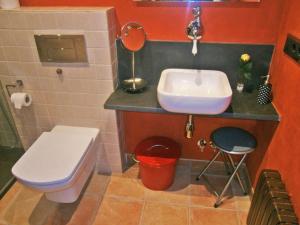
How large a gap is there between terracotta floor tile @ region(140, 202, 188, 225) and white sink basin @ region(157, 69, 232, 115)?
79 cm

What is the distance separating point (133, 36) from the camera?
1.49 m

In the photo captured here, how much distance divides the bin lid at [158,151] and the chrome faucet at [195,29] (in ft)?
2.33

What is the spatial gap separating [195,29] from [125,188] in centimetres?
125

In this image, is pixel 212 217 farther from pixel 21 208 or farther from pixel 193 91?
pixel 21 208

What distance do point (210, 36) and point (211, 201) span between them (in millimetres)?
1148

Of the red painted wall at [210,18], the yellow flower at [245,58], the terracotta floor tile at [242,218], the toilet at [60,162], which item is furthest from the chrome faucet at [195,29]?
the terracotta floor tile at [242,218]

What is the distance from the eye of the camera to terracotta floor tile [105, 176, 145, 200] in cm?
177

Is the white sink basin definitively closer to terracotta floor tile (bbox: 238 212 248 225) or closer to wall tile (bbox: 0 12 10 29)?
terracotta floor tile (bbox: 238 212 248 225)

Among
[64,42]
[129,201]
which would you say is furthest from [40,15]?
[129,201]

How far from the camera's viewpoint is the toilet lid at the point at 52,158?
1.30m

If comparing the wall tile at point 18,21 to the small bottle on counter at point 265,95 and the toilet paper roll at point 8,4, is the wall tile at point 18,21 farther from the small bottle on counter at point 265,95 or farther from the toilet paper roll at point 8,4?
the small bottle on counter at point 265,95

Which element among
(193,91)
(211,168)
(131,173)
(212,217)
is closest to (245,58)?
(193,91)

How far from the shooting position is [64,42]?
146cm

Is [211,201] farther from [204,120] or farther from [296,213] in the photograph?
[296,213]
